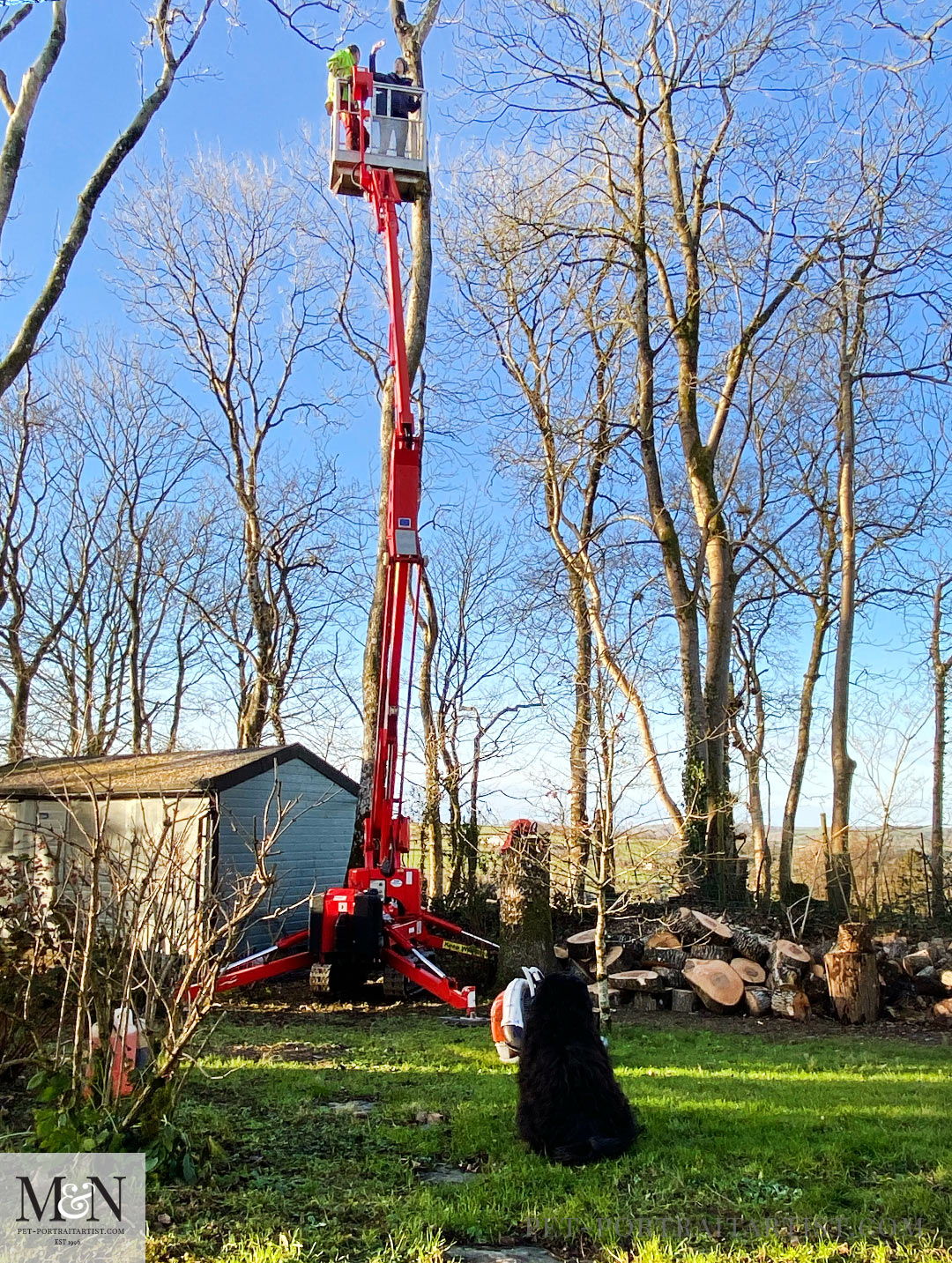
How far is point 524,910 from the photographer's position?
9930 millimetres

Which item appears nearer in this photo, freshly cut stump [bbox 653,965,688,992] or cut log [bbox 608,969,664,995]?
cut log [bbox 608,969,664,995]

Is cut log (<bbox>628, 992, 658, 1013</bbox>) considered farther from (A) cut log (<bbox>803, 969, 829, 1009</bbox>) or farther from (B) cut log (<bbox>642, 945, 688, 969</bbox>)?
(A) cut log (<bbox>803, 969, 829, 1009</bbox>)

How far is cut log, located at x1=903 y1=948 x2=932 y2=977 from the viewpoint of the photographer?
1097 cm

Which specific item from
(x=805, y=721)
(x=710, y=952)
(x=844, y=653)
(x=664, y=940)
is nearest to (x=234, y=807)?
(x=664, y=940)

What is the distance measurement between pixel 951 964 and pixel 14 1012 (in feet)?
33.0

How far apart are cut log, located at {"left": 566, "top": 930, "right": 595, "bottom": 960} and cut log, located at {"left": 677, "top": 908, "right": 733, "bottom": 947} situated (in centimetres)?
109

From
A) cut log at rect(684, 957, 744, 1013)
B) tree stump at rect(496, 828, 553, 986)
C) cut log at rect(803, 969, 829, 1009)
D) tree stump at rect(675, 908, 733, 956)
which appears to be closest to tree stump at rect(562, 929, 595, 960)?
tree stump at rect(675, 908, 733, 956)

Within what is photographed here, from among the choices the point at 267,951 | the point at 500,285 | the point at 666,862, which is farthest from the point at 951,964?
the point at 500,285

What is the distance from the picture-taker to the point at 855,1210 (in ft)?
12.5

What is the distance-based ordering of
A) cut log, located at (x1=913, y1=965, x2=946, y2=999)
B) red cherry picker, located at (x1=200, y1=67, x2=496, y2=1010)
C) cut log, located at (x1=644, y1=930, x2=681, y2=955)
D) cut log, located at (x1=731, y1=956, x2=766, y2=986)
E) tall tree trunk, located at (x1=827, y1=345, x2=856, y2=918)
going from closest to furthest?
1. red cherry picker, located at (x1=200, y1=67, x2=496, y2=1010)
2. cut log, located at (x1=731, y1=956, x2=766, y2=986)
3. cut log, located at (x1=913, y1=965, x2=946, y2=999)
4. cut log, located at (x1=644, y1=930, x2=681, y2=955)
5. tall tree trunk, located at (x1=827, y1=345, x2=856, y2=918)

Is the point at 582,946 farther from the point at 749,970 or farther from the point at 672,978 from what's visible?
the point at 749,970

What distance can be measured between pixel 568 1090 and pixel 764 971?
7131mm

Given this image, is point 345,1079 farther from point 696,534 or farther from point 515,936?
point 696,534

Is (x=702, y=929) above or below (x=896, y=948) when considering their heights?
above
